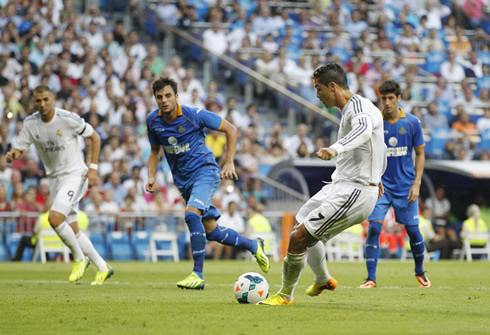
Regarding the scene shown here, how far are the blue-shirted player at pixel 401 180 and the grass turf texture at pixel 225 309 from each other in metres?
0.50

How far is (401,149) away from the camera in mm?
12133

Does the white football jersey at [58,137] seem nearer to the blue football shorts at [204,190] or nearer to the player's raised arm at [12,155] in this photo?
the player's raised arm at [12,155]

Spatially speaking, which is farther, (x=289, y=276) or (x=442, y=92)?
(x=442, y=92)

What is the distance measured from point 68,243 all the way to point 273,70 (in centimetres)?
1497

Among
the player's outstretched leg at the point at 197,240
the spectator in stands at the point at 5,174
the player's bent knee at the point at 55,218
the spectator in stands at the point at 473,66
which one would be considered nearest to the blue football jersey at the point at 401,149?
the player's outstretched leg at the point at 197,240

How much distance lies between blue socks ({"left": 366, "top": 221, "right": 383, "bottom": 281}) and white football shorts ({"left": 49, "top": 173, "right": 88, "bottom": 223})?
383 centimetres

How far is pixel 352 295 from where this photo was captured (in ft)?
33.1

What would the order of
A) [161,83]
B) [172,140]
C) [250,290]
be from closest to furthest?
[250,290] → [161,83] → [172,140]

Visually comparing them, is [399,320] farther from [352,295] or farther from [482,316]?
[352,295]

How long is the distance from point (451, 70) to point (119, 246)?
13280 millimetres

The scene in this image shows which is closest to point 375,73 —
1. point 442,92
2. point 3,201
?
point 442,92

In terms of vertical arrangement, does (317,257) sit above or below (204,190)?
below

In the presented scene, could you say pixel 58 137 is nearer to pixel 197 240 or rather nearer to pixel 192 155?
pixel 192 155

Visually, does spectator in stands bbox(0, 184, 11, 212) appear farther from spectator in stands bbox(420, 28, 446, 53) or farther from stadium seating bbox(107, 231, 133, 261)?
spectator in stands bbox(420, 28, 446, 53)
